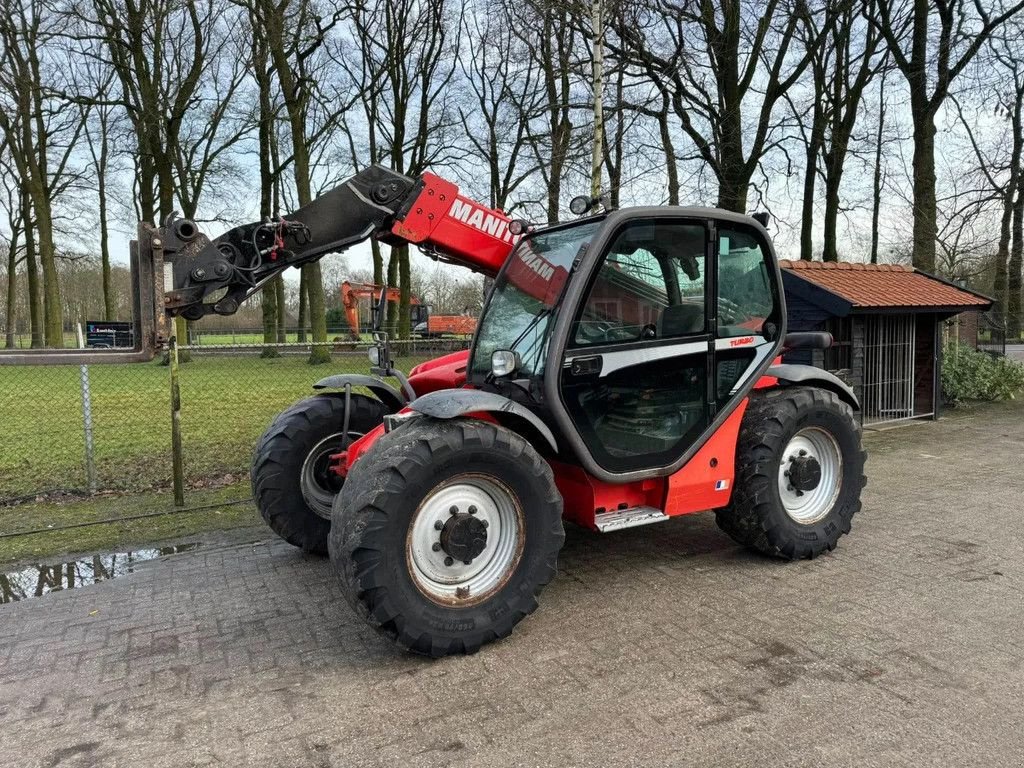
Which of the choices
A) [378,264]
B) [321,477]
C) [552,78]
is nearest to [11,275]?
[378,264]

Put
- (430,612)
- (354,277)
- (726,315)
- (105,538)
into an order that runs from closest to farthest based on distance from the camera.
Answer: (430,612) < (726,315) < (105,538) < (354,277)

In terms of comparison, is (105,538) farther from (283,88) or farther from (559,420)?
(283,88)

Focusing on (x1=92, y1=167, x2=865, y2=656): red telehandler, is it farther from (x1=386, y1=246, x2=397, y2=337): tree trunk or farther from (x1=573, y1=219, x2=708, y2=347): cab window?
(x1=386, y1=246, x2=397, y2=337): tree trunk

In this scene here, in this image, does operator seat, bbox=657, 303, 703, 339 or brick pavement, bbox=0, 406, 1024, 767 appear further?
operator seat, bbox=657, 303, 703, 339

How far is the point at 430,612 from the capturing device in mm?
3385

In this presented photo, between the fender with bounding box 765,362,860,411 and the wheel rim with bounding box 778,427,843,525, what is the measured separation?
0.34 meters

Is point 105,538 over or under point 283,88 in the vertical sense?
under

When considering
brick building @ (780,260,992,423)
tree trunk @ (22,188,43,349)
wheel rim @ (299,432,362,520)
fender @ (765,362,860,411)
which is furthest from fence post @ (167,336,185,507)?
tree trunk @ (22,188,43,349)

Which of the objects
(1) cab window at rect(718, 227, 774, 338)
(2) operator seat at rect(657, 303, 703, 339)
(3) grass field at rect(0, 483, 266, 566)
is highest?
(1) cab window at rect(718, 227, 774, 338)

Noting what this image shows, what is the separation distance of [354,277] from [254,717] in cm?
4282

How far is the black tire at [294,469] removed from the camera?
4684 millimetres

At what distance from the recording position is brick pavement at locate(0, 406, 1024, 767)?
2764 mm

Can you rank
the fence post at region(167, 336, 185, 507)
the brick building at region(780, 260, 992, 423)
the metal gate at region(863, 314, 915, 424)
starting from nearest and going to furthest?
the fence post at region(167, 336, 185, 507) → the brick building at region(780, 260, 992, 423) → the metal gate at region(863, 314, 915, 424)

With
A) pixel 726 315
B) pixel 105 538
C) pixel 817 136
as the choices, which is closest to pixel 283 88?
pixel 817 136
